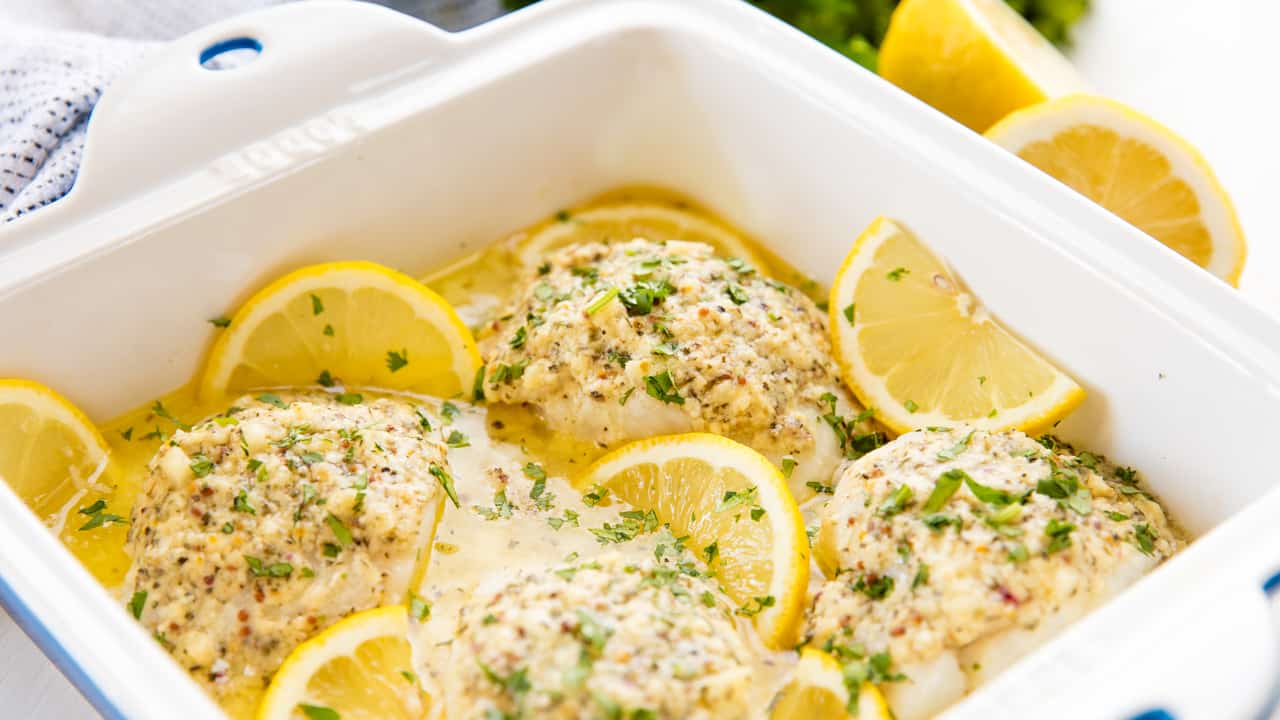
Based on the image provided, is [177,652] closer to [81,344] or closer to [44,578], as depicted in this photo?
[44,578]

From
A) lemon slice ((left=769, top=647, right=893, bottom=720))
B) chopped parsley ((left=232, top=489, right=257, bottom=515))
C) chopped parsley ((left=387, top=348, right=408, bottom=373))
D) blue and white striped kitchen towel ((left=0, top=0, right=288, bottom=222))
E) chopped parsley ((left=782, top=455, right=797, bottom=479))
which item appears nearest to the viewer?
lemon slice ((left=769, top=647, right=893, bottom=720))

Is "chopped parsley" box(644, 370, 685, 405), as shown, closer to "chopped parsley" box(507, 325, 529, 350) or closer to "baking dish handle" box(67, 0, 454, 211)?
"chopped parsley" box(507, 325, 529, 350)

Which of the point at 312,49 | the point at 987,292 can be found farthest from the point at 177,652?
the point at 987,292

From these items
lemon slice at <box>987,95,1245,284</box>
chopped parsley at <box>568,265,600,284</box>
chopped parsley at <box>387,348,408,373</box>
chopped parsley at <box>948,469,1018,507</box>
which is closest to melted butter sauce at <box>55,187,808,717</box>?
chopped parsley at <box>387,348,408,373</box>

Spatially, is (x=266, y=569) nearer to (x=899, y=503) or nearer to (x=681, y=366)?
(x=681, y=366)

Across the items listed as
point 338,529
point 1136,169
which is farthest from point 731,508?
point 1136,169

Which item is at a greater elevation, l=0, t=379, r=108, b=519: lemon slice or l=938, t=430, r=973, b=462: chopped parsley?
l=938, t=430, r=973, b=462: chopped parsley

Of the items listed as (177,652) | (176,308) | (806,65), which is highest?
(806,65)
